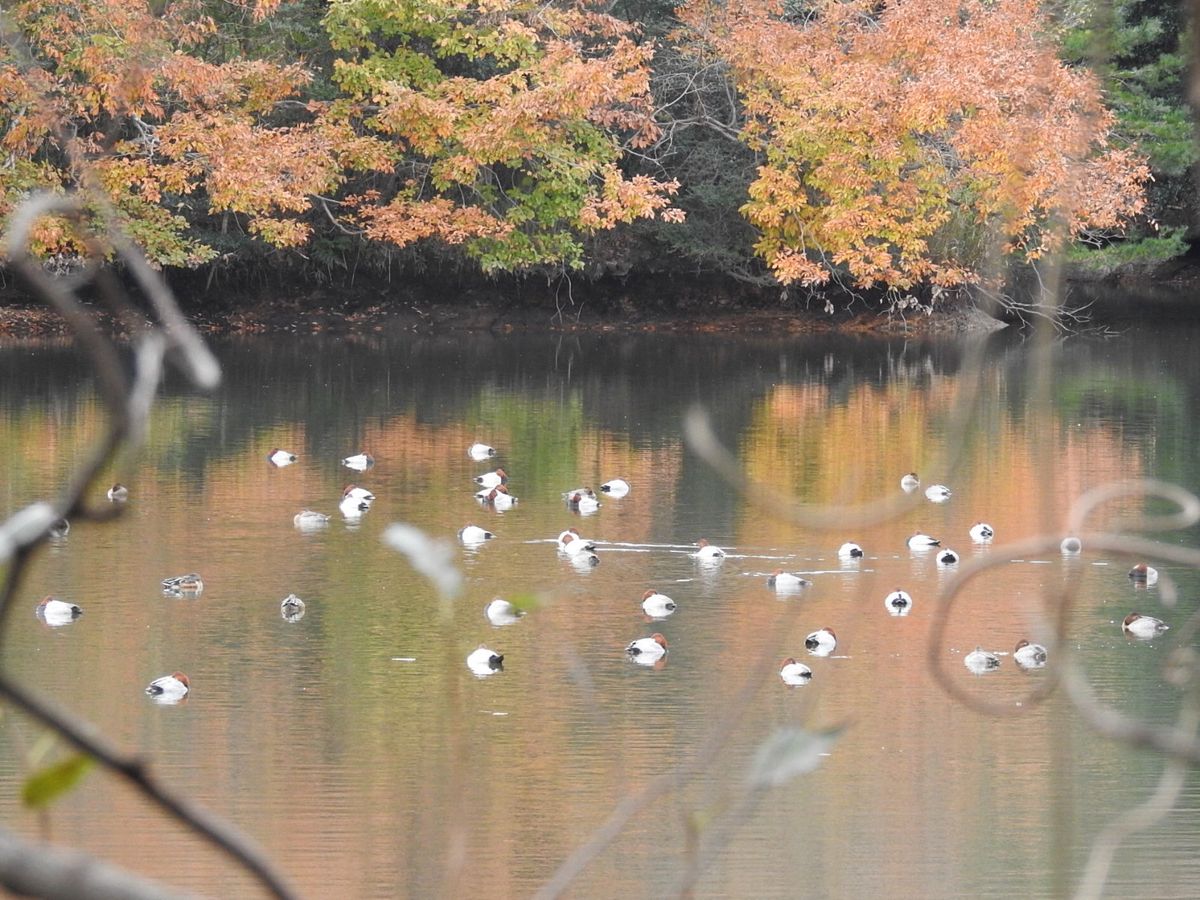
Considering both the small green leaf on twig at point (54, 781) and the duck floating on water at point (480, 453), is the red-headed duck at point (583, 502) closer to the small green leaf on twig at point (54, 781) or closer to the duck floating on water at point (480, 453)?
the duck floating on water at point (480, 453)

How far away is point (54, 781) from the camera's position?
92 centimetres

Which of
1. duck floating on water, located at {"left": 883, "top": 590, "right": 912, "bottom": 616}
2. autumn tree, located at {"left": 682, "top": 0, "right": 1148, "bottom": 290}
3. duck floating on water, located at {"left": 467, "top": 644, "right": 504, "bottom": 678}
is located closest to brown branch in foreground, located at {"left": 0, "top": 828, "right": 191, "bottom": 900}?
duck floating on water, located at {"left": 467, "top": 644, "right": 504, "bottom": 678}

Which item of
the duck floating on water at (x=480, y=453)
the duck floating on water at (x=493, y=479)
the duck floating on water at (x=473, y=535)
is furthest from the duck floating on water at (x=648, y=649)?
the duck floating on water at (x=480, y=453)

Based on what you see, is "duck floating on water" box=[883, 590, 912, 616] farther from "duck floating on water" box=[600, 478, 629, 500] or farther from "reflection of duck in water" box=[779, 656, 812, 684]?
"duck floating on water" box=[600, 478, 629, 500]

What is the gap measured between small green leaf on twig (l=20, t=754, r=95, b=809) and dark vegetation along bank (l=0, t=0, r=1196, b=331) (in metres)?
25.6

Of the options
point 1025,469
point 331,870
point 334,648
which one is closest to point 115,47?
point 1025,469

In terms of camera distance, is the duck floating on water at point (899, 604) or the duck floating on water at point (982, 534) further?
the duck floating on water at point (982, 534)

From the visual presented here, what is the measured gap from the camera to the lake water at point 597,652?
7582 mm

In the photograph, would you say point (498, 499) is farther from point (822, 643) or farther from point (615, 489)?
point (822, 643)

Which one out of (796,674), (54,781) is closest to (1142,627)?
(796,674)

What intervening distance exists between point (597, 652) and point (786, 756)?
33.8 feet

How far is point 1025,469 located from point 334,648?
8.76 m

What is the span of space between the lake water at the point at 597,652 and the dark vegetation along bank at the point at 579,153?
6007 mm

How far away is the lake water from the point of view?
24.9 feet
